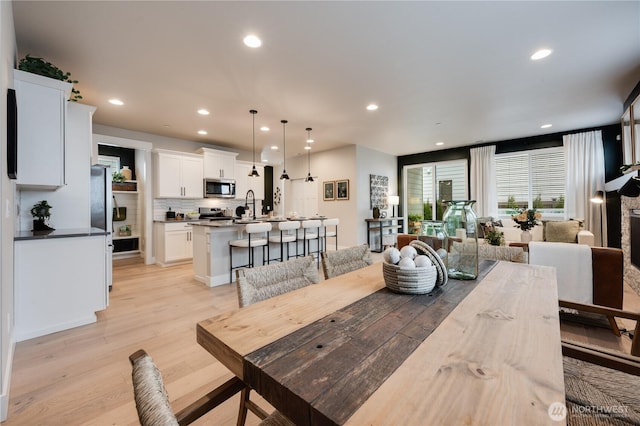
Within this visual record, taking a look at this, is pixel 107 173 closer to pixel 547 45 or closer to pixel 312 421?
pixel 312 421

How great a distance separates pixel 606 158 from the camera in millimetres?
5266

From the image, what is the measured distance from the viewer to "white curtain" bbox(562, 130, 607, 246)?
204 inches

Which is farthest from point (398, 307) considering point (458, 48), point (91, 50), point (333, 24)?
point (91, 50)

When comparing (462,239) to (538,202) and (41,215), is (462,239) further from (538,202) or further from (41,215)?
(538,202)

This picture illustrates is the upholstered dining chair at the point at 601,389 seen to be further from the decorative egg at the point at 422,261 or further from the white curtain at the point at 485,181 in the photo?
the white curtain at the point at 485,181

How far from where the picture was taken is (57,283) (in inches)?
99.5

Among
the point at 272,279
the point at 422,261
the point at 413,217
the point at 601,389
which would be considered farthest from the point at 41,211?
the point at 413,217

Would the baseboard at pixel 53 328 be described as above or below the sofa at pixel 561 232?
below

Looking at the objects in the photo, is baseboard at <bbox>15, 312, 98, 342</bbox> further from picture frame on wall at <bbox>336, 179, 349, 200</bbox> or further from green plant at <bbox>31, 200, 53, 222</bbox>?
picture frame on wall at <bbox>336, 179, 349, 200</bbox>

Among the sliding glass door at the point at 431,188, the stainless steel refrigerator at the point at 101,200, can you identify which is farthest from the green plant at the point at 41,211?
the sliding glass door at the point at 431,188

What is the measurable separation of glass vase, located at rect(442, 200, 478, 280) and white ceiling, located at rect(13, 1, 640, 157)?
5.56 ft

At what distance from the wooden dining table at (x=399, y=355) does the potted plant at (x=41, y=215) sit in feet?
10.4

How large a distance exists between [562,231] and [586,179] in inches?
62.9

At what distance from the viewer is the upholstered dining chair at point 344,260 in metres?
1.69
